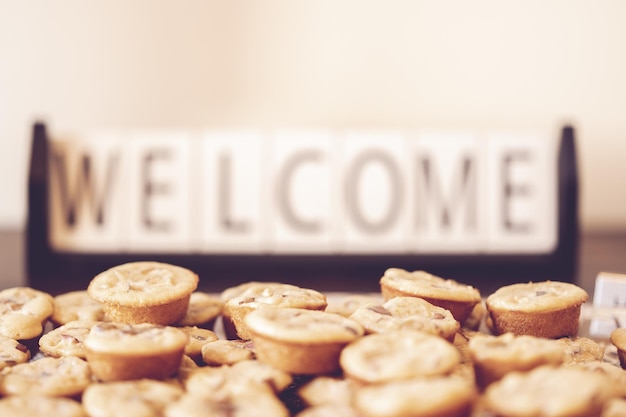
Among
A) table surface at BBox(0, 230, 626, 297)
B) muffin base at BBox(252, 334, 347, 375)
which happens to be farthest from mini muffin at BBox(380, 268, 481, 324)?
table surface at BBox(0, 230, 626, 297)

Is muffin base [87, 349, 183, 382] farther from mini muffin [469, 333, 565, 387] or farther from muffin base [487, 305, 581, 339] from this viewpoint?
muffin base [487, 305, 581, 339]

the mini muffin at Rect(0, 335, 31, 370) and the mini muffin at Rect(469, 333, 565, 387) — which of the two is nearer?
the mini muffin at Rect(469, 333, 565, 387)

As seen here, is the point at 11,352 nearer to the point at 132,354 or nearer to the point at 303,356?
the point at 132,354

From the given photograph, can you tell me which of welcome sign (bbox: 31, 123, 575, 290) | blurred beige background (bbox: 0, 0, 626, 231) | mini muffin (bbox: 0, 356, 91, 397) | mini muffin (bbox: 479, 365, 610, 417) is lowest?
mini muffin (bbox: 0, 356, 91, 397)

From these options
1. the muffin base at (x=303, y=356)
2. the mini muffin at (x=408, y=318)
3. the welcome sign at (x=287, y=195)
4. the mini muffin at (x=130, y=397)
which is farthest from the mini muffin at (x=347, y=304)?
the welcome sign at (x=287, y=195)

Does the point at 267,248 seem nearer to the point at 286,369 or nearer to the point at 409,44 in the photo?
the point at 409,44

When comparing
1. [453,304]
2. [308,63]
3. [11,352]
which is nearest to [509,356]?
[453,304]
